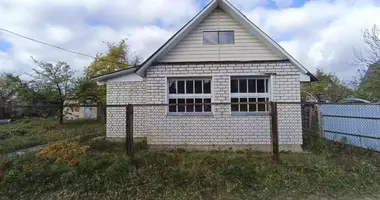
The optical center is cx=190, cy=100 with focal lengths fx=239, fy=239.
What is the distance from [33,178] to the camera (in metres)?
4.77

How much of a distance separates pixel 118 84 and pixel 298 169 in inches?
300

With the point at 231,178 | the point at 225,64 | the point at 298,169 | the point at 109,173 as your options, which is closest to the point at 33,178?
the point at 109,173

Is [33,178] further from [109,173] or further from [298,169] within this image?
[298,169]

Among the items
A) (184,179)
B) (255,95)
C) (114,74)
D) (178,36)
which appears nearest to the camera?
(184,179)

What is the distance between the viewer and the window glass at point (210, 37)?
8.66 metres

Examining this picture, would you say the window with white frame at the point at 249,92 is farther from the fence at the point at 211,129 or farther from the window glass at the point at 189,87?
the window glass at the point at 189,87

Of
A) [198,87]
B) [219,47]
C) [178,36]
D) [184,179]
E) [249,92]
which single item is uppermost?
[178,36]

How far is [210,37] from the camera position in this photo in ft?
28.5

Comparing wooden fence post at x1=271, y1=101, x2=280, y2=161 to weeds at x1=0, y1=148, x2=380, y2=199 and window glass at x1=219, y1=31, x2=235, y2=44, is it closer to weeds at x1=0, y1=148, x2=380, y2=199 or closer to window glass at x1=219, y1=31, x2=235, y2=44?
weeds at x1=0, y1=148, x2=380, y2=199

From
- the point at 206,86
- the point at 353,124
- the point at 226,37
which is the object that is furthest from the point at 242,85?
the point at 353,124

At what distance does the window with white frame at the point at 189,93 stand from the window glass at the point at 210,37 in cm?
137

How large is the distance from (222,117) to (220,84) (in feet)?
3.87

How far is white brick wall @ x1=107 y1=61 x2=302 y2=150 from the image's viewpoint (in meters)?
8.41

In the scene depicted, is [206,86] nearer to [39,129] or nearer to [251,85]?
[251,85]
